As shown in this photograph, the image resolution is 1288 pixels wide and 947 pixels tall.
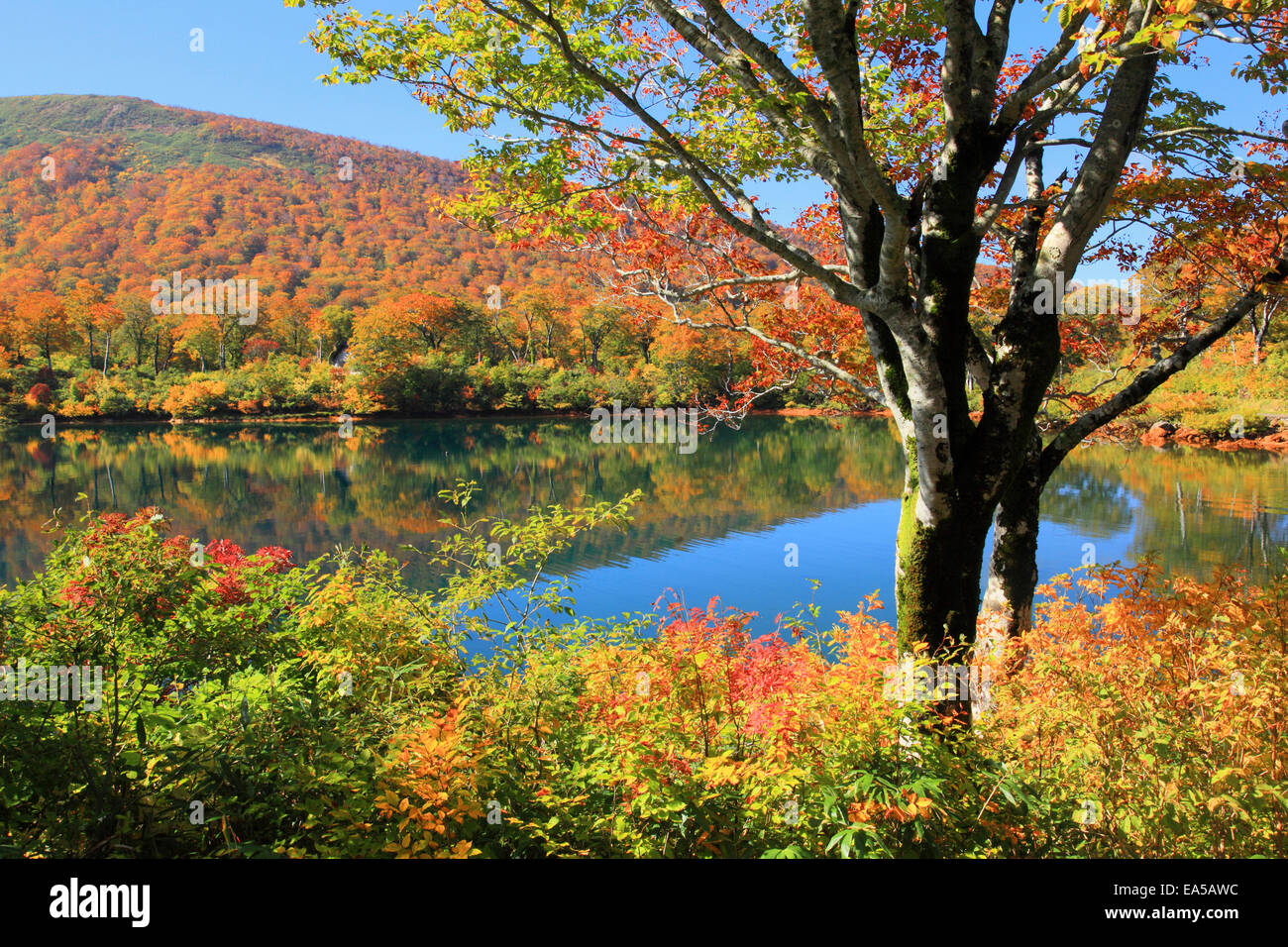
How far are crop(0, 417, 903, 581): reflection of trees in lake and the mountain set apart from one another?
24952mm

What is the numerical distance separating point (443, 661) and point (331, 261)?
70.3 meters

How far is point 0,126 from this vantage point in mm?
90625

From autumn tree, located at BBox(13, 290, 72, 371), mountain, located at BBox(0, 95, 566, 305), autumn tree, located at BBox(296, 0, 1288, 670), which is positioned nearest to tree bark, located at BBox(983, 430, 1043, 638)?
autumn tree, located at BBox(296, 0, 1288, 670)

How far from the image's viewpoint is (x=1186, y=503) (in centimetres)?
1514

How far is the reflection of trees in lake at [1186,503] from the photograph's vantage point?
11.5 metres

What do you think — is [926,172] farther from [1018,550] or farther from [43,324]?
[43,324]

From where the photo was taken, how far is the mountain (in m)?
59.2

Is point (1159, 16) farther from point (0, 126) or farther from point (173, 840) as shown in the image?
point (0, 126)

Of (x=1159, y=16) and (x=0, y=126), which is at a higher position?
(x=0, y=126)

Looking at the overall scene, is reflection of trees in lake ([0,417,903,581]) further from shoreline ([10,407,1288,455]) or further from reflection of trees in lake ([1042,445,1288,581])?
reflection of trees in lake ([1042,445,1288,581])

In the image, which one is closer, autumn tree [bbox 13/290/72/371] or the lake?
the lake

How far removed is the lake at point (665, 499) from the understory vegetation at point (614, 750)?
2.04 metres

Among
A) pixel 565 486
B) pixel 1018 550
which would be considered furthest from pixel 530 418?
pixel 1018 550
